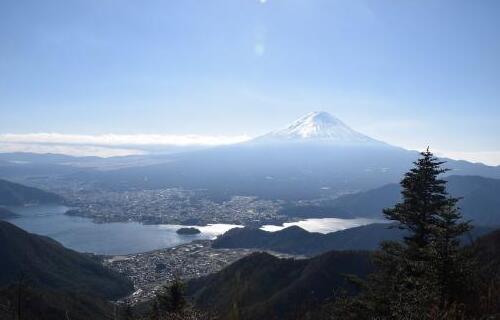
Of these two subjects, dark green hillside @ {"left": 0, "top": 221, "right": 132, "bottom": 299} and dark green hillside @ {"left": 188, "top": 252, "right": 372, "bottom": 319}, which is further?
dark green hillside @ {"left": 0, "top": 221, "right": 132, "bottom": 299}

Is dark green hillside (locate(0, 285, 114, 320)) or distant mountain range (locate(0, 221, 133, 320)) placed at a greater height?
dark green hillside (locate(0, 285, 114, 320))

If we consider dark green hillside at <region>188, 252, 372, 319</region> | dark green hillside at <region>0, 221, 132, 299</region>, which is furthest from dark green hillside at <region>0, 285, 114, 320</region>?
dark green hillside at <region>0, 221, 132, 299</region>

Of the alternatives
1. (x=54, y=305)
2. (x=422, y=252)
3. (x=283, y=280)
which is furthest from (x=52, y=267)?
(x=422, y=252)

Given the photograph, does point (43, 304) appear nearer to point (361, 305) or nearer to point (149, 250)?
point (361, 305)

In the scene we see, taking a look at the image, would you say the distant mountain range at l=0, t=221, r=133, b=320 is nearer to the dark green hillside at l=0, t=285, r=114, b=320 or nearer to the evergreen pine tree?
the dark green hillside at l=0, t=285, r=114, b=320

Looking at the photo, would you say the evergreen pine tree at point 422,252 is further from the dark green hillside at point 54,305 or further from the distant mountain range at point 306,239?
the distant mountain range at point 306,239

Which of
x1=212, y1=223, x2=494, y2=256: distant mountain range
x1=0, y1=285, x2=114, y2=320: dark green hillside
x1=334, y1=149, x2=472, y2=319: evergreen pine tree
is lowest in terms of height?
x1=212, y1=223, x2=494, y2=256: distant mountain range
